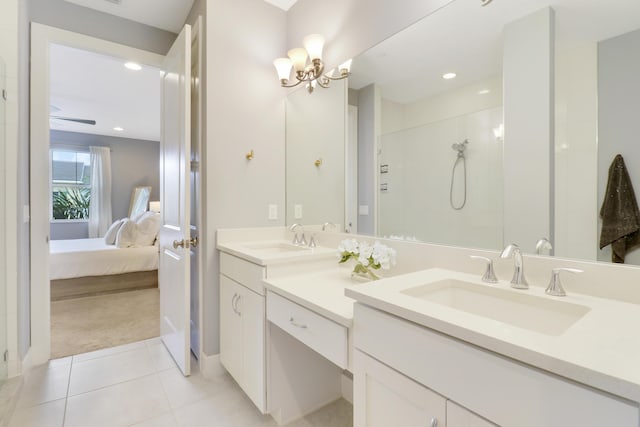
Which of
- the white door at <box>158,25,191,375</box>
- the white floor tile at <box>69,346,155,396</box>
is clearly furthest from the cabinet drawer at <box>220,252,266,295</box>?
the white floor tile at <box>69,346,155,396</box>

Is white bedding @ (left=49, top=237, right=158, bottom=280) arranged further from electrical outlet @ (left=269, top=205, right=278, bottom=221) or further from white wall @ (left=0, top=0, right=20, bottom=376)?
electrical outlet @ (left=269, top=205, right=278, bottom=221)

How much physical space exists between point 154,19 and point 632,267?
317 cm

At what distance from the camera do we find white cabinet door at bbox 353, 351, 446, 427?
755mm

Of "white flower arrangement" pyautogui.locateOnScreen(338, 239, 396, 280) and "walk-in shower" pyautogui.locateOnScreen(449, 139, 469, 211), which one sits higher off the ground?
"walk-in shower" pyautogui.locateOnScreen(449, 139, 469, 211)

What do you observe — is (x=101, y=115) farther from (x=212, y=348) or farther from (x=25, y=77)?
(x=212, y=348)

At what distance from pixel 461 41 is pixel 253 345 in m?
1.74

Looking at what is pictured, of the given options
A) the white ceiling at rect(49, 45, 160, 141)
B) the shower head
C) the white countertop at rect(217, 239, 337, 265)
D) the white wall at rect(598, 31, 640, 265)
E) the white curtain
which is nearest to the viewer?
the white wall at rect(598, 31, 640, 265)

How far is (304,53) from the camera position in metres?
1.95

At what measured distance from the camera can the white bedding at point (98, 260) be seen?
11.3 feet

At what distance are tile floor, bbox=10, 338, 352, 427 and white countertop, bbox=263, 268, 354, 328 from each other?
0.77m

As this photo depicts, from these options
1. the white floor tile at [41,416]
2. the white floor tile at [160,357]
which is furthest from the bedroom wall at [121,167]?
the white floor tile at [41,416]

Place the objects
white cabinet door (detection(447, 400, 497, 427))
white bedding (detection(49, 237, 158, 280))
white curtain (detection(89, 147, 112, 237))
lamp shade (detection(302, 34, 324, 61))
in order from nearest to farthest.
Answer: white cabinet door (detection(447, 400, 497, 427)) < lamp shade (detection(302, 34, 324, 61)) < white bedding (detection(49, 237, 158, 280)) < white curtain (detection(89, 147, 112, 237))

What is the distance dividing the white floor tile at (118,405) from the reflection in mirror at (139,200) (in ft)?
17.8

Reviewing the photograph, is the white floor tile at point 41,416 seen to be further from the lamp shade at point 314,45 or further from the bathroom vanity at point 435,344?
the lamp shade at point 314,45
